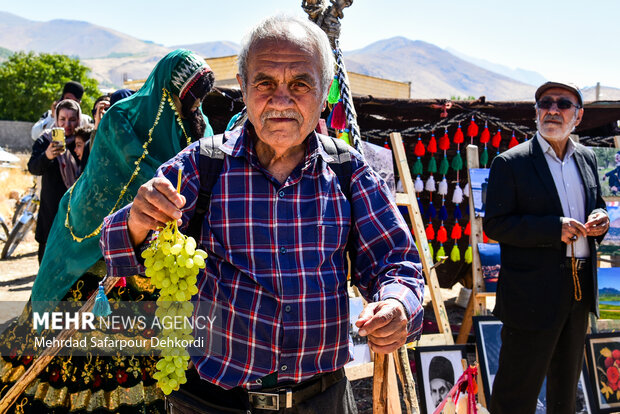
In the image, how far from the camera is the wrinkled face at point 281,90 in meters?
1.43

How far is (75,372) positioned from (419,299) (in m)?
2.12

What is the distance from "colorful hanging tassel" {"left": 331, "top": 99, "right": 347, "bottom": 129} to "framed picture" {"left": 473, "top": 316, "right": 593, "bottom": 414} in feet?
5.53

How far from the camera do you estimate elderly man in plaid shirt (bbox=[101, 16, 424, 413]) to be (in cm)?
142

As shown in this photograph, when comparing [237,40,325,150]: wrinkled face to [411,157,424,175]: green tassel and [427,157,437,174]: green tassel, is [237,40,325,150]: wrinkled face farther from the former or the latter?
[427,157,437,174]: green tassel

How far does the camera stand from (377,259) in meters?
1.51

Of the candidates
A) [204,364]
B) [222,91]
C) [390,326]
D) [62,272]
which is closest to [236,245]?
[204,364]

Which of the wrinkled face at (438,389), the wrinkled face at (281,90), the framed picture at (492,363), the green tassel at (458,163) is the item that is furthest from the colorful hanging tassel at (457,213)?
the wrinkled face at (281,90)

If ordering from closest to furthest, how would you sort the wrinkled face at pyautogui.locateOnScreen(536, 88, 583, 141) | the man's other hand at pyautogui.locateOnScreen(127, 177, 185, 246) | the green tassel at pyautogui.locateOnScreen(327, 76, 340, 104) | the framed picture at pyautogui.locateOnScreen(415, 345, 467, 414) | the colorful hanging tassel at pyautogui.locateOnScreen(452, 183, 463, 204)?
1. the man's other hand at pyautogui.locateOnScreen(127, 177, 185, 246)
2. the wrinkled face at pyautogui.locateOnScreen(536, 88, 583, 141)
3. the green tassel at pyautogui.locateOnScreen(327, 76, 340, 104)
4. the framed picture at pyautogui.locateOnScreen(415, 345, 467, 414)
5. the colorful hanging tassel at pyautogui.locateOnScreen(452, 183, 463, 204)

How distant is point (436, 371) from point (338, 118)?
186 cm

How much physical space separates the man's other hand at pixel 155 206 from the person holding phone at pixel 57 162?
112 inches

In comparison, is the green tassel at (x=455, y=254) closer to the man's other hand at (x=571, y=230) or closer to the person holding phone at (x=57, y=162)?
the man's other hand at (x=571, y=230)

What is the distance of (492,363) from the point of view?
3629mm

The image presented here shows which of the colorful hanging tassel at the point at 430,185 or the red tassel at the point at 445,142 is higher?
the red tassel at the point at 445,142

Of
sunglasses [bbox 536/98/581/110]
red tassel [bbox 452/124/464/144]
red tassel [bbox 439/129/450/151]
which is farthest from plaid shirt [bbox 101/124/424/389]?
red tassel [bbox 452/124/464/144]
